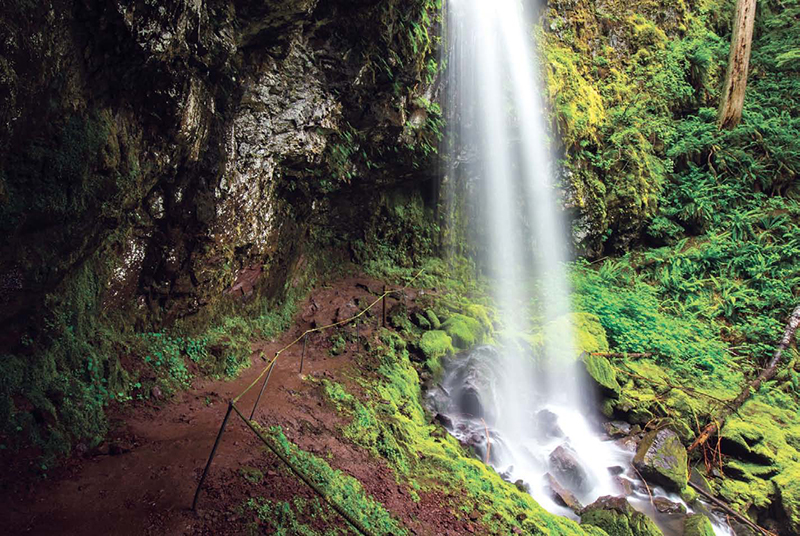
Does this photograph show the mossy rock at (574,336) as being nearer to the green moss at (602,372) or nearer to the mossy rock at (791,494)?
→ the green moss at (602,372)

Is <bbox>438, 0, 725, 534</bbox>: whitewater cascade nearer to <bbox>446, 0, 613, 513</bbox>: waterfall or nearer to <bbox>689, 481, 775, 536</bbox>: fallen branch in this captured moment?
<bbox>446, 0, 613, 513</bbox>: waterfall

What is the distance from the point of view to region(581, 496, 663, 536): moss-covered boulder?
4.63m

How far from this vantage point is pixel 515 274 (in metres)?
12.0

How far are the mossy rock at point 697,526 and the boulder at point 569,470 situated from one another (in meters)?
1.27

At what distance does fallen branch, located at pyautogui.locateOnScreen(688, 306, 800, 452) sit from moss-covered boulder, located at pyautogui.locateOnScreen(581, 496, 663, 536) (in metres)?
2.95

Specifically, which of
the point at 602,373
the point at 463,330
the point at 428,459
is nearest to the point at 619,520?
the point at 428,459

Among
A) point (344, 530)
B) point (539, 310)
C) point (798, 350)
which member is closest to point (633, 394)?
point (539, 310)

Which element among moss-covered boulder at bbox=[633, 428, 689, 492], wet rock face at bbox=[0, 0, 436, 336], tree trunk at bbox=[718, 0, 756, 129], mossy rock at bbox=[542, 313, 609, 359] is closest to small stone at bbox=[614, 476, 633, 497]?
moss-covered boulder at bbox=[633, 428, 689, 492]

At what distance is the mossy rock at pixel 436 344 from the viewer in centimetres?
793

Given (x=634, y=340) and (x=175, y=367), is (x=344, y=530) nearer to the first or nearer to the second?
(x=175, y=367)

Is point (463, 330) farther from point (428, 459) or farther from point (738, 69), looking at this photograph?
point (738, 69)

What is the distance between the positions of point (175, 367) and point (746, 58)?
693 inches

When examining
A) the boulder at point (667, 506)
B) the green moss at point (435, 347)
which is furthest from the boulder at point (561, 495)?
the green moss at point (435, 347)

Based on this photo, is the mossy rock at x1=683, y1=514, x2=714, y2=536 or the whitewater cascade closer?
the mossy rock at x1=683, y1=514, x2=714, y2=536
